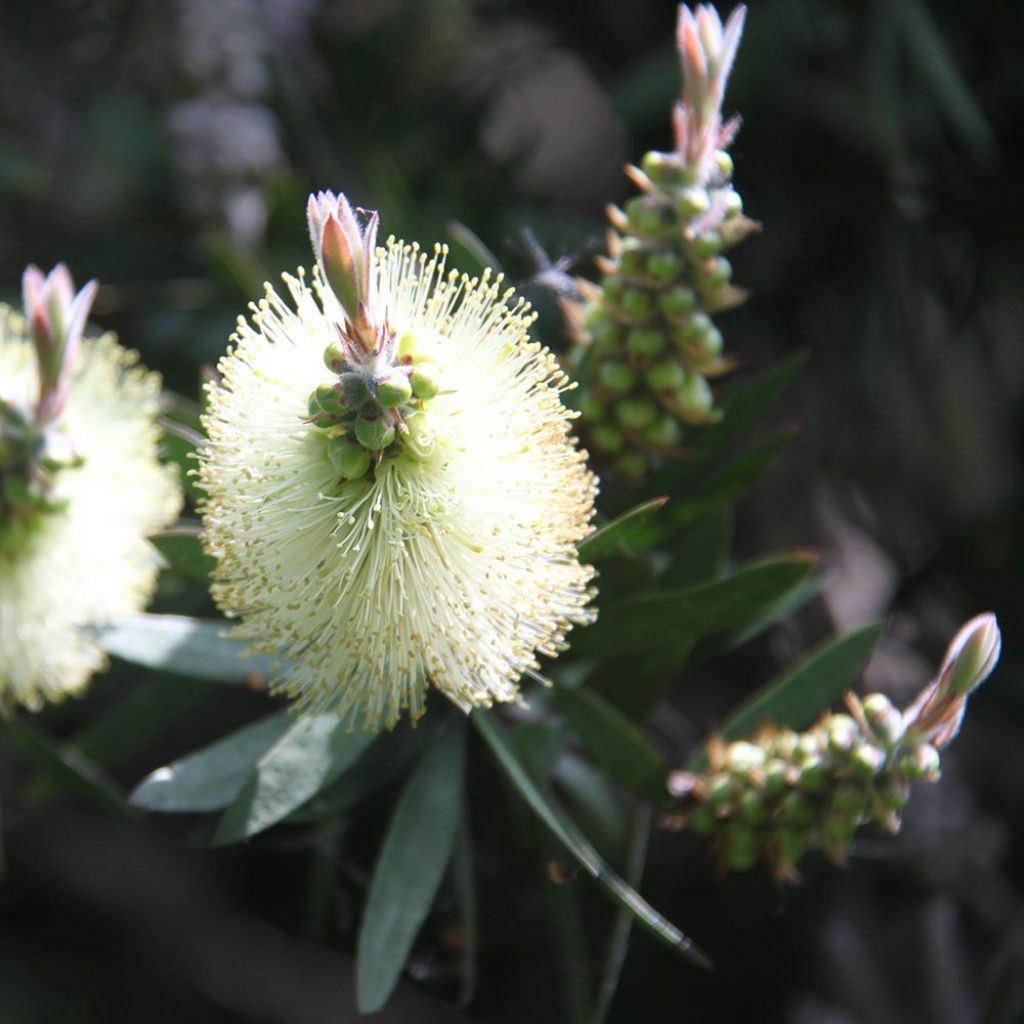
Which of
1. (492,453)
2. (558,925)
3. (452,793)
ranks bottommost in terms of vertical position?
(558,925)

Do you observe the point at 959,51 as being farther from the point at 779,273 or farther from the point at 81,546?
the point at 81,546

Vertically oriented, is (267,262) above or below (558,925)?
above

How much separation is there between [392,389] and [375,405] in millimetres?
21

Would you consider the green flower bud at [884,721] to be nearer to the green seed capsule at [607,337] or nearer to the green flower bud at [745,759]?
the green flower bud at [745,759]

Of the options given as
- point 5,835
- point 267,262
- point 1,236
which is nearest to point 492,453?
point 267,262

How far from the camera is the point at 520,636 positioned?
2.97ft

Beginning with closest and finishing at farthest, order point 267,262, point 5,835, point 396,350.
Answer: point 396,350 → point 267,262 → point 5,835

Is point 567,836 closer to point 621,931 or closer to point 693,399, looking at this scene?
point 621,931

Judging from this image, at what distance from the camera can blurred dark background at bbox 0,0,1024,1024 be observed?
1.58 m

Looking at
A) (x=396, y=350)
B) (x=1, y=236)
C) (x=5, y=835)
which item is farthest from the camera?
(x=1, y=236)

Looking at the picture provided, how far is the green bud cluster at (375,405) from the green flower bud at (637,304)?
20 centimetres

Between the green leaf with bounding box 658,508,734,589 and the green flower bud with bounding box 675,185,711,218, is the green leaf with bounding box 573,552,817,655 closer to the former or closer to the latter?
the green leaf with bounding box 658,508,734,589

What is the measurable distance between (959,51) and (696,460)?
1.15m

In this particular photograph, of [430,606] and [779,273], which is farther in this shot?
[779,273]
